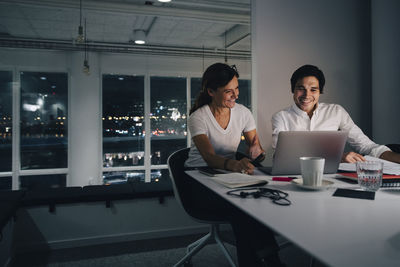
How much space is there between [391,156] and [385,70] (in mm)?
1754

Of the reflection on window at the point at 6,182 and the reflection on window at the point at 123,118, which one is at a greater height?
the reflection on window at the point at 123,118

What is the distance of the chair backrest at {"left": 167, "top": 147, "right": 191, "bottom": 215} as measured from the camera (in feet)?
6.18

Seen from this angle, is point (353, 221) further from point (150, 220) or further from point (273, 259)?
point (150, 220)

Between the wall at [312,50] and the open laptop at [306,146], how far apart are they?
163 centimetres

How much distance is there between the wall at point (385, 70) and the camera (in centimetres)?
318

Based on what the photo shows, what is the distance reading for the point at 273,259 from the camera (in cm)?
120

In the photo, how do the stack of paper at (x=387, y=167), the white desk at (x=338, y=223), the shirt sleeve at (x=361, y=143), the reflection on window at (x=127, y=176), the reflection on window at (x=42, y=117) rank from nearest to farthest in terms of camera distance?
the white desk at (x=338, y=223) → the stack of paper at (x=387, y=167) → the shirt sleeve at (x=361, y=143) → the reflection on window at (x=42, y=117) → the reflection on window at (x=127, y=176)

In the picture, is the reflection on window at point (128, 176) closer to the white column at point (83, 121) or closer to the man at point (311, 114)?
the white column at point (83, 121)

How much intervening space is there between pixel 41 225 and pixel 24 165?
5449mm

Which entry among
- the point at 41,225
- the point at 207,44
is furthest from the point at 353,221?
the point at 207,44

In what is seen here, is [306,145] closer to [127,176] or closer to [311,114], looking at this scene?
[311,114]

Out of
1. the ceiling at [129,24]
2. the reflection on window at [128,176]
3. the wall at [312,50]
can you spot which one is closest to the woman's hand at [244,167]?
the wall at [312,50]

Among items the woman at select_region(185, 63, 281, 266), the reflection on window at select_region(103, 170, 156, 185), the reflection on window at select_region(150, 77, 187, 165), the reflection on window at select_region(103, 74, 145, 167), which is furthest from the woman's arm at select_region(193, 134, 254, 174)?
the reflection on window at select_region(103, 170, 156, 185)

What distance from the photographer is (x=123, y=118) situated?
8.41m
